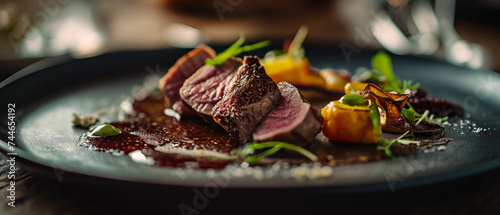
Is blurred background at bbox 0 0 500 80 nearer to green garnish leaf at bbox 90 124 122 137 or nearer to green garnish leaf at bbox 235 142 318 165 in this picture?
green garnish leaf at bbox 90 124 122 137

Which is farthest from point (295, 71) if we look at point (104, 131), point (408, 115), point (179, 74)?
point (104, 131)

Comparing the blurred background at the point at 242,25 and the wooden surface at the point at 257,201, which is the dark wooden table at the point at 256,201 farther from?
the blurred background at the point at 242,25

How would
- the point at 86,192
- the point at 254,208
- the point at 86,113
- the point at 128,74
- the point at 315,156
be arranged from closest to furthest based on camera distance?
the point at 254,208, the point at 86,192, the point at 315,156, the point at 86,113, the point at 128,74

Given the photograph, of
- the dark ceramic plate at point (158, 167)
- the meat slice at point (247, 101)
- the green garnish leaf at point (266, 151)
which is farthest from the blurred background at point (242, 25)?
the green garnish leaf at point (266, 151)

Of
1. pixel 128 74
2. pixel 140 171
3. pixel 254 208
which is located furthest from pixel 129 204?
pixel 128 74

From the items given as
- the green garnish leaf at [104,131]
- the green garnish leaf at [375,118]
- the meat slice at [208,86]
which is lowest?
the green garnish leaf at [375,118]

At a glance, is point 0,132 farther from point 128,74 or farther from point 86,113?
point 128,74

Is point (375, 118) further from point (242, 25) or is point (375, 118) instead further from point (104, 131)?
point (242, 25)
